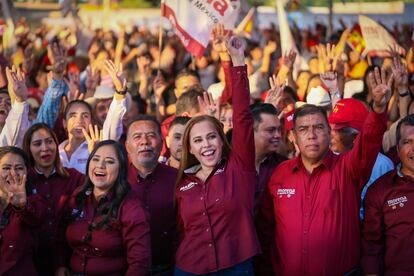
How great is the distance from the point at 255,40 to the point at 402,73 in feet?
32.9

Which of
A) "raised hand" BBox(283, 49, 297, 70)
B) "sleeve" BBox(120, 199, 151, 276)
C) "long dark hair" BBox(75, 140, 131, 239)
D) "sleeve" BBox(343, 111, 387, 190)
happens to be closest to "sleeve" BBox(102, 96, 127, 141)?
"long dark hair" BBox(75, 140, 131, 239)

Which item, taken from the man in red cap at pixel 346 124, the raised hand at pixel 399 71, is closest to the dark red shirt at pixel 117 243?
the man in red cap at pixel 346 124

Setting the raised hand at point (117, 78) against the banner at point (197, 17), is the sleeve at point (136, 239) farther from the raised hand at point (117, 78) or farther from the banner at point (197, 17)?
the banner at point (197, 17)

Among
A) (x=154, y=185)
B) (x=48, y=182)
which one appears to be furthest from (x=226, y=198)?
(x=48, y=182)

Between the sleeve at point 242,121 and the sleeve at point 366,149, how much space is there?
25.8 inches

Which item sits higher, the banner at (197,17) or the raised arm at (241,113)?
the banner at (197,17)

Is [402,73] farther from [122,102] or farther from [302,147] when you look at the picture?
[122,102]

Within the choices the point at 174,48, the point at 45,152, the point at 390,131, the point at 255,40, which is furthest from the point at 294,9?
the point at 45,152

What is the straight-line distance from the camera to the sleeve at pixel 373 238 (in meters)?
5.82

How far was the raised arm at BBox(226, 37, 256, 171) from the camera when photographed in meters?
5.79

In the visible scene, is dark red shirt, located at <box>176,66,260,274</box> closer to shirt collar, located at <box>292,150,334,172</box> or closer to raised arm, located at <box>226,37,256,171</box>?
raised arm, located at <box>226,37,256,171</box>

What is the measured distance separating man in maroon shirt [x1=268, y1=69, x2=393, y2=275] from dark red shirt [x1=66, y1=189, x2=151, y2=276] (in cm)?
92

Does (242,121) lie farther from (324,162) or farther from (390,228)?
(390,228)

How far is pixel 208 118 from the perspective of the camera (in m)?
6.05
